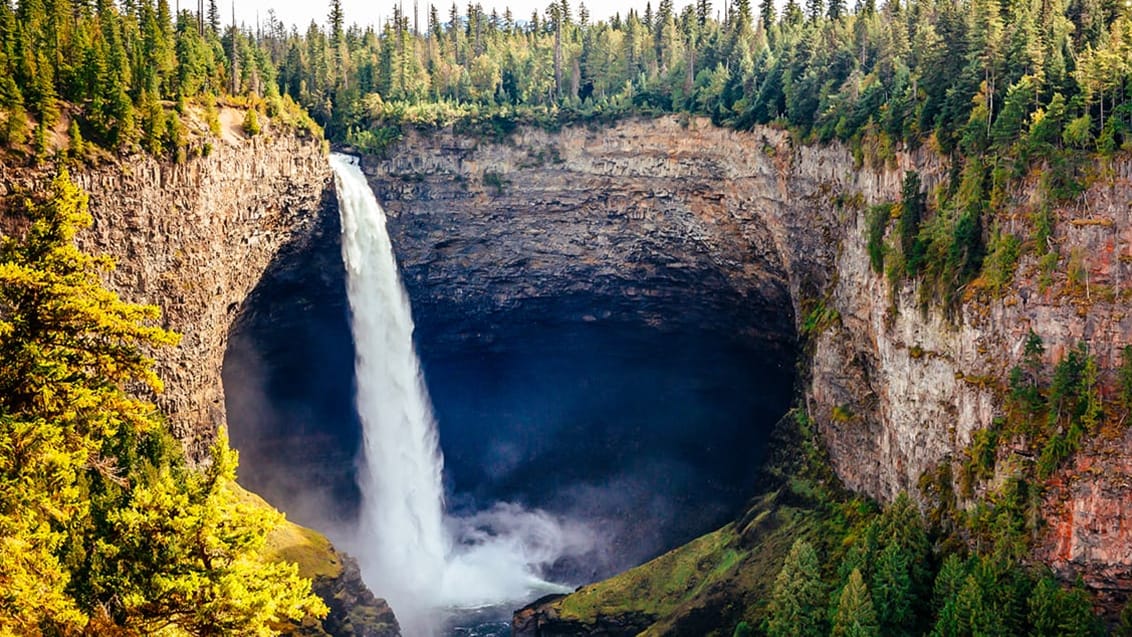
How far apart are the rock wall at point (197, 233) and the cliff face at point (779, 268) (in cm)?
1185

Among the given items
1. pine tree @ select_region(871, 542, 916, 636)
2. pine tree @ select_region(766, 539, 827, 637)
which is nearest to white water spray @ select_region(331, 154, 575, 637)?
pine tree @ select_region(766, 539, 827, 637)

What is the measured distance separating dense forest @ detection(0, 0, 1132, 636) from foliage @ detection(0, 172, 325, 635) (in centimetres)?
6

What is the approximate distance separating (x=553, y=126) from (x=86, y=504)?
181 feet

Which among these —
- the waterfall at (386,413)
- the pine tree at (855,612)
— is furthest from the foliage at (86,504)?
the waterfall at (386,413)

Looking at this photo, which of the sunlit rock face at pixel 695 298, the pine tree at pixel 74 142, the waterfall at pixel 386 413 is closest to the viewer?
the sunlit rock face at pixel 695 298

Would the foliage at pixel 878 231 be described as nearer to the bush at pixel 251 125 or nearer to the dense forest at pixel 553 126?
the dense forest at pixel 553 126

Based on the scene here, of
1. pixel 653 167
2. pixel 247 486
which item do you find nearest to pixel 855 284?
pixel 653 167

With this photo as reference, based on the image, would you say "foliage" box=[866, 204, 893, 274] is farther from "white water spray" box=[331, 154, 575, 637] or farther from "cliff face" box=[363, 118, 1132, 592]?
"white water spray" box=[331, 154, 575, 637]

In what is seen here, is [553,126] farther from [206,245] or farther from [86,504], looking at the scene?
→ [86,504]

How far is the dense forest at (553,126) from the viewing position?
2425 centimetres

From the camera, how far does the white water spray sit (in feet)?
247

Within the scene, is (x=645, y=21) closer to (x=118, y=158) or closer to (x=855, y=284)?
(x=855, y=284)

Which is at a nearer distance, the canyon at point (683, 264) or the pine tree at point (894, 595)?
the canyon at point (683, 264)

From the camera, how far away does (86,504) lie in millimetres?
27359
